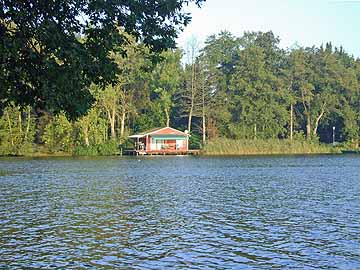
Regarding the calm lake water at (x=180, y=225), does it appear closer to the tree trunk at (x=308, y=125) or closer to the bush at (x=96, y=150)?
the bush at (x=96, y=150)

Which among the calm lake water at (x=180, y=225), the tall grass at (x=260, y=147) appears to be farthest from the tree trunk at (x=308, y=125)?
the calm lake water at (x=180, y=225)

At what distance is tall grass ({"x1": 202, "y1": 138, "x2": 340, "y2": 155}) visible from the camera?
73.2 metres

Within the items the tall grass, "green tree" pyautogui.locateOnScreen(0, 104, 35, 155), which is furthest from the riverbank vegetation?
"green tree" pyautogui.locateOnScreen(0, 104, 35, 155)

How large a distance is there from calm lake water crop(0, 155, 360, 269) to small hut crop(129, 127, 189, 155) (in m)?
42.2

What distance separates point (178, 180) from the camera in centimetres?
3409

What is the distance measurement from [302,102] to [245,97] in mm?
9936

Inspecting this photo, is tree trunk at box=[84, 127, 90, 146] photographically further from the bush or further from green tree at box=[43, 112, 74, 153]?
green tree at box=[43, 112, 74, 153]

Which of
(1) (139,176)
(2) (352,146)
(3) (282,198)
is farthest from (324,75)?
(3) (282,198)

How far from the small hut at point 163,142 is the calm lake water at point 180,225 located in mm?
42199

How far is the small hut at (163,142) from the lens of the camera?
73562mm

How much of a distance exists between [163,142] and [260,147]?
1314cm

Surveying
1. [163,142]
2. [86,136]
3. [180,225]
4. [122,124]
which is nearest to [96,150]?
[86,136]

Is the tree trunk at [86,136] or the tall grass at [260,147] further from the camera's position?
the tall grass at [260,147]

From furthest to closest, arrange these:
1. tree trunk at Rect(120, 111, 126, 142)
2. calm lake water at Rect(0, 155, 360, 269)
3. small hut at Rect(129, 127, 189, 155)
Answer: tree trunk at Rect(120, 111, 126, 142), small hut at Rect(129, 127, 189, 155), calm lake water at Rect(0, 155, 360, 269)
